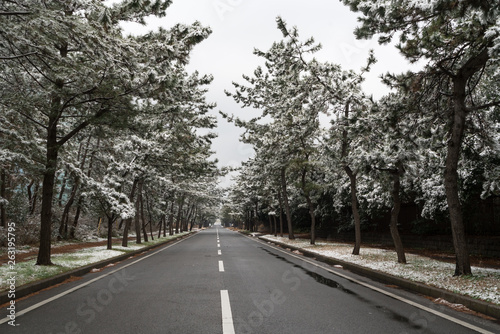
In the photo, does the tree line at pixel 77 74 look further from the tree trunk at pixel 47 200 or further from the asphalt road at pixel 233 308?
the asphalt road at pixel 233 308

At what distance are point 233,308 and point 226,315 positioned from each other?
18.3 inches

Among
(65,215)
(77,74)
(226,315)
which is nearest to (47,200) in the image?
(77,74)

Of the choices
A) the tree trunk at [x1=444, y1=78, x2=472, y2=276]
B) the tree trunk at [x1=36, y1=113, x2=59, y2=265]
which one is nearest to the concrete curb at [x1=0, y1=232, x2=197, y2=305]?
the tree trunk at [x1=36, y1=113, x2=59, y2=265]

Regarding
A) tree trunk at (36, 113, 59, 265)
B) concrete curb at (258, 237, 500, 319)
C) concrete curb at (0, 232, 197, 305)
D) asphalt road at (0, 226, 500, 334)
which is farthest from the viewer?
tree trunk at (36, 113, 59, 265)

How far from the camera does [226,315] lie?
5.32 m

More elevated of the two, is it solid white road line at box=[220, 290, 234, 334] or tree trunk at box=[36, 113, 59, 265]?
tree trunk at box=[36, 113, 59, 265]

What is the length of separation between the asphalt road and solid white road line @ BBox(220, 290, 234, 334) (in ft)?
0.05

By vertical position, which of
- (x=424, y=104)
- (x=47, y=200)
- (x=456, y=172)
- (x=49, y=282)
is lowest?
(x=49, y=282)

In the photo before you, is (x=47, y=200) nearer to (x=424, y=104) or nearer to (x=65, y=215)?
(x=424, y=104)

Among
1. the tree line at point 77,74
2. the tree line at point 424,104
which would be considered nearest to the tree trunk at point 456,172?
the tree line at point 424,104

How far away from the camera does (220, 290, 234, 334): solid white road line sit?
4.63 meters

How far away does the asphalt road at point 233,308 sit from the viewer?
15.6ft

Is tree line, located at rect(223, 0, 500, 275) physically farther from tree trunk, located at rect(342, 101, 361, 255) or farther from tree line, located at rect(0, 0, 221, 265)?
tree line, located at rect(0, 0, 221, 265)

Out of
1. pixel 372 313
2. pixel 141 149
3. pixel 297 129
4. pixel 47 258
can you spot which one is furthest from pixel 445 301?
pixel 141 149
